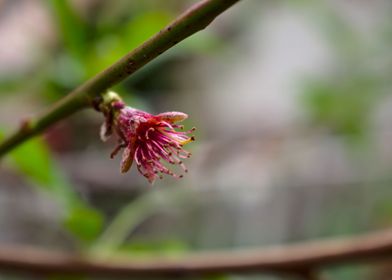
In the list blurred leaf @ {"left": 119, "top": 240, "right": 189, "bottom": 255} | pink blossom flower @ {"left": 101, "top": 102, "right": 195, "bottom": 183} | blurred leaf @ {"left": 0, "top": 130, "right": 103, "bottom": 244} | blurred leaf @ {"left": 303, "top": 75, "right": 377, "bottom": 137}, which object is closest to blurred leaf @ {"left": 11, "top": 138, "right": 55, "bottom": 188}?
blurred leaf @ {"left": 0, "top": 130, "right": 103, "bottom": 244}

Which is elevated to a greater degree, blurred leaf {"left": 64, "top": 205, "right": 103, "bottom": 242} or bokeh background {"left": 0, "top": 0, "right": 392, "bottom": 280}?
bokeh background {"left": 0, "top": 0, "right": 392, "bottom": 280}

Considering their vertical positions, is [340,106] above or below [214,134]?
below

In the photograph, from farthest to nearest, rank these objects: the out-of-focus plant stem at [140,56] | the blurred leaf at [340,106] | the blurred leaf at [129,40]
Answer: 1. the blurred leaf at [340,106]
2. the blurred leaf at [129,40]
3. the out-of-focus plant stem at [140,56]

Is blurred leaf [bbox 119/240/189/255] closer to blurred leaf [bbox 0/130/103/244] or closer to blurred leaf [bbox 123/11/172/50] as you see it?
blurred leaf [bbox 0/130/103/244]

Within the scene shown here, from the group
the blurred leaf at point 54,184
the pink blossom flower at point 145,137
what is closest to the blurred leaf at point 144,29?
the blurred leaf at point 54,184

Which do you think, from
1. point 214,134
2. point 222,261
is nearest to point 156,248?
point 222,261

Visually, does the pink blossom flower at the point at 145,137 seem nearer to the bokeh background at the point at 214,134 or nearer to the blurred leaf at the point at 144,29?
the bokeh background at the point at 214,134

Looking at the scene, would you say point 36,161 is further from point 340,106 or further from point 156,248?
point 340,106
